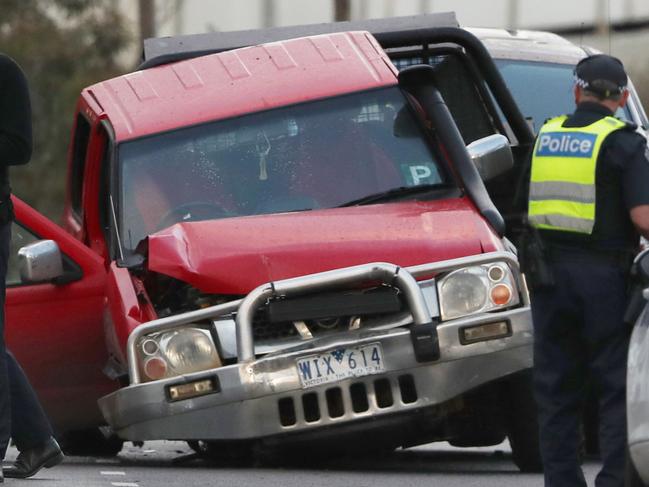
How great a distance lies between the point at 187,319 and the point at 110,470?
1.14m

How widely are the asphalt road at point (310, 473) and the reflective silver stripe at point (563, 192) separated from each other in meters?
1.73

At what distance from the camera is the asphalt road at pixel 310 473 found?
8.73 meters

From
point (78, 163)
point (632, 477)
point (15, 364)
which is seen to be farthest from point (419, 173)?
point (632, 477)

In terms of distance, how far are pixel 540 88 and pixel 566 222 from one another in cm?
607

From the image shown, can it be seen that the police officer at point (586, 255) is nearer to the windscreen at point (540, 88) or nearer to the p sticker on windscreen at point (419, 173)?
the p sticker on windscreen at point (419, 173)

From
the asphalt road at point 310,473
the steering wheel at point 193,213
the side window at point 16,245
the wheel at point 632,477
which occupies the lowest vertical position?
the asphalt road at point 310,473

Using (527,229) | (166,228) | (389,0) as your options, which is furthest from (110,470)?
(389,0)

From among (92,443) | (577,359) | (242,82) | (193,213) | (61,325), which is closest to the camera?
(577,359)

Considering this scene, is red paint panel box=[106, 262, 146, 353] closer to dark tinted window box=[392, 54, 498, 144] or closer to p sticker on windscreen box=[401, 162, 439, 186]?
p sticker on windscreen box=[401, 162, 439, 186]

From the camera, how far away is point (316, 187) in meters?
9.88

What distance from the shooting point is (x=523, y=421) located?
29.9ft

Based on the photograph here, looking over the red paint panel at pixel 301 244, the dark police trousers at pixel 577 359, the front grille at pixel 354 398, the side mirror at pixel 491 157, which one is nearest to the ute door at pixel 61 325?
the red paint panel at pixel 301 244

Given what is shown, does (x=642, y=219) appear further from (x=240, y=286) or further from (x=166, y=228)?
(x=166, y=228)

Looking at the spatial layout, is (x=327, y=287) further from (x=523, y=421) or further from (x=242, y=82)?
(x=242, y=82)
